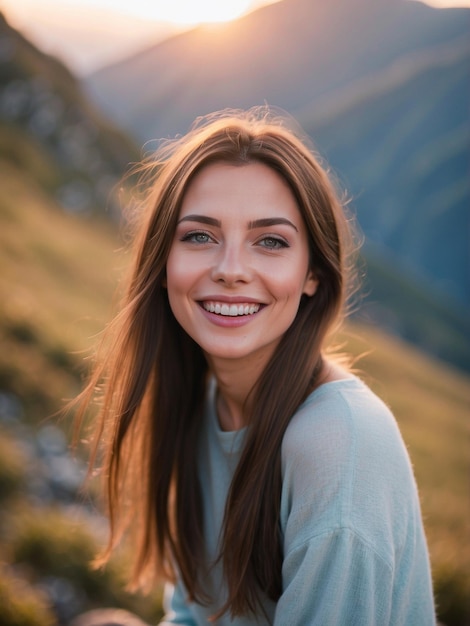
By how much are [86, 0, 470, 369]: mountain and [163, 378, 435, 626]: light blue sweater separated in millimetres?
57991

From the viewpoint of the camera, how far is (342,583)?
2.05 metres

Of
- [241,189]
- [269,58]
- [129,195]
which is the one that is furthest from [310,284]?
[269,58]

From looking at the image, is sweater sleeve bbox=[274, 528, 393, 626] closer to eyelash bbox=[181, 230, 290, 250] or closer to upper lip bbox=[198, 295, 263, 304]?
upper lip bbox=[198, 295, 263, 304]

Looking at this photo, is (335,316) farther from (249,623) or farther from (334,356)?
(249,623)

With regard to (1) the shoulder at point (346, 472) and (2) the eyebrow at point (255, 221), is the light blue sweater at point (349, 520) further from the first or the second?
(2) the eyebrow at point (255, 221)

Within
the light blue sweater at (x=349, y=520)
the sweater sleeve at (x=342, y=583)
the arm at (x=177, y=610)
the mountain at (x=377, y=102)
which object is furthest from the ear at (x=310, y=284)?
the mountain at (x=377, y=102)

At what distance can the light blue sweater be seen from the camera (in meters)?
2.06

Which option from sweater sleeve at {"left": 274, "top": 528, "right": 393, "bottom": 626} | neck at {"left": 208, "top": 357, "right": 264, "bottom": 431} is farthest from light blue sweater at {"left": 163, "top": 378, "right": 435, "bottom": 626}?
neck at {"left": 208, "top": 357, "right": 264, "bottom": 431}

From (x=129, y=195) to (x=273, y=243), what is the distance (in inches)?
1042

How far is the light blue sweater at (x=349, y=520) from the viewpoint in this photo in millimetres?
2064

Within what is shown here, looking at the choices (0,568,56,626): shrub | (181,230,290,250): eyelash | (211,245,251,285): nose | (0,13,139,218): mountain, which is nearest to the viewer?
(211,245,251,285): nose

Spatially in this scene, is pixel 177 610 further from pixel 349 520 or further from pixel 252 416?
pixel 349 520

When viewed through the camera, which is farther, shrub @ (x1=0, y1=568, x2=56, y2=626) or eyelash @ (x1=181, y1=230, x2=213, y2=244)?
shrub @ (x1=0, y1=568, x2=56, y2=626)

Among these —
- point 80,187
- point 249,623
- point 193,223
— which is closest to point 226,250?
point 193,223
